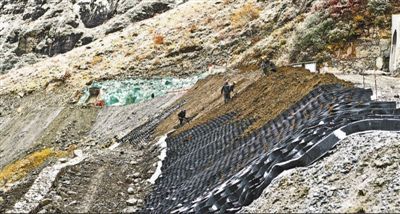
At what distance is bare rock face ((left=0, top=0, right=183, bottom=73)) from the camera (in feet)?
226

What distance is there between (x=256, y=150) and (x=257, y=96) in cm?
849

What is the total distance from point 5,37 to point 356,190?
76.6 meters

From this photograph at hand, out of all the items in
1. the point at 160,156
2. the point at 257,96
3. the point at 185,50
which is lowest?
the point at 185,50

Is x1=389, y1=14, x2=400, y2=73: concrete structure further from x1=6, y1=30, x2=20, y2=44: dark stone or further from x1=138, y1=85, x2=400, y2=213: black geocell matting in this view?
x1=6, y1=30, x2=20, y2=44: dark stone

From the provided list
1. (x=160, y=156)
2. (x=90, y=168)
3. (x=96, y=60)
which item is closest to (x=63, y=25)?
(x=96, y=60)

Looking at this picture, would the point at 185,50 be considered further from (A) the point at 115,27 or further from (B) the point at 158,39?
(A) the point at 115,27

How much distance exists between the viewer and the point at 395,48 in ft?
93.0

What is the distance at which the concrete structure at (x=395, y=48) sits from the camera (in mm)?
27366

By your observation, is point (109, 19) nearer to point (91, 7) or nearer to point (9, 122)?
point (91, 7)

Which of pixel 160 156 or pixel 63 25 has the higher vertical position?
pixel 160 156

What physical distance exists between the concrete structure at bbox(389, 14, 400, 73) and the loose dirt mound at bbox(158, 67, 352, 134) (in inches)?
207

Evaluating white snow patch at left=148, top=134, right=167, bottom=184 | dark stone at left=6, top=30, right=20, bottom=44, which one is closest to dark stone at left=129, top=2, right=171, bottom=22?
dark stone at left=6, top=30, right=20, bottom=44

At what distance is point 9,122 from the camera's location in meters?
43.4

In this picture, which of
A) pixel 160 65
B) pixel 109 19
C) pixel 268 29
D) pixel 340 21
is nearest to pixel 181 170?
pixel 340 21
